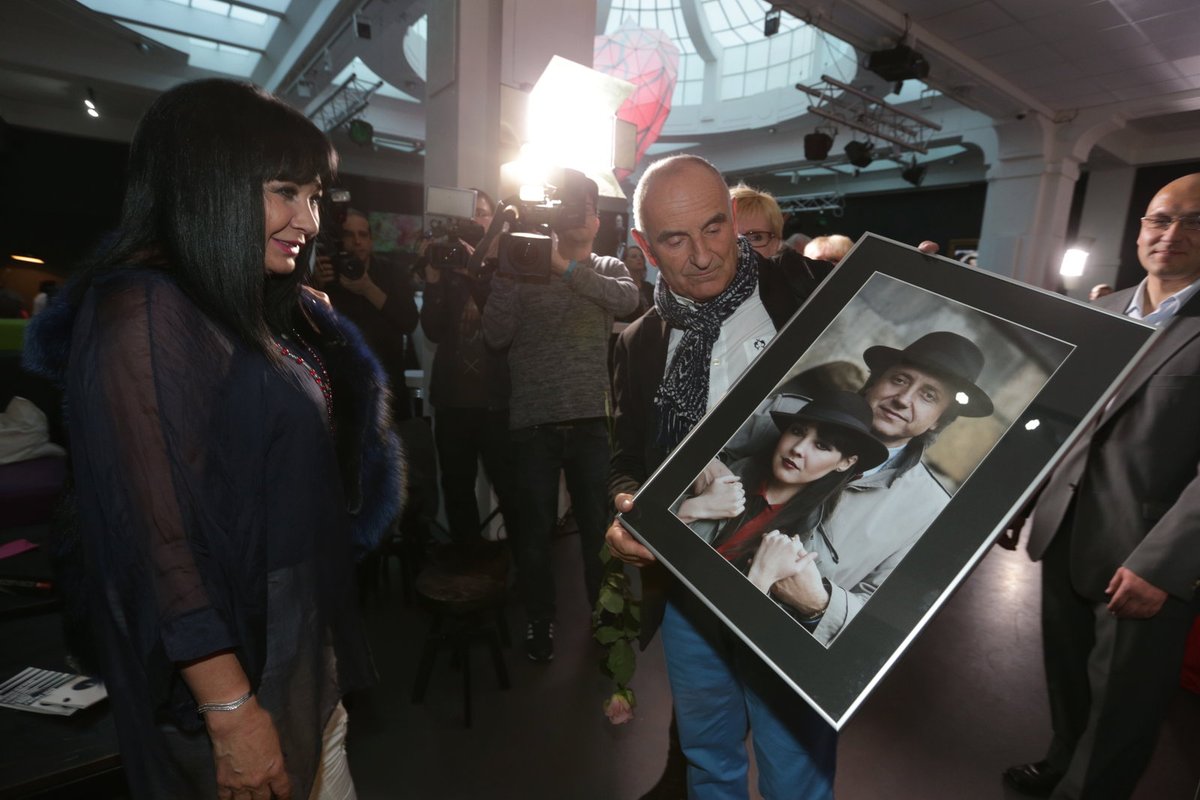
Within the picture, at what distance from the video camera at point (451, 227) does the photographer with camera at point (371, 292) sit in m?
0.64

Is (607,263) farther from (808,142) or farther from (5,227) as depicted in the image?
(5,227)

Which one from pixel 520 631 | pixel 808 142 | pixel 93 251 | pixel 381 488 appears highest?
pixel 808 142

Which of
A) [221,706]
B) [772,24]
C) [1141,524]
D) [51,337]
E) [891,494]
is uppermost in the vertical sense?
[772,24]

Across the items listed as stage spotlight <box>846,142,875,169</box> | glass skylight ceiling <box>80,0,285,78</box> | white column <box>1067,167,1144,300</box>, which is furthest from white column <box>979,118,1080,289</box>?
glass skylight ceiling <box>80,0,285,78</box>

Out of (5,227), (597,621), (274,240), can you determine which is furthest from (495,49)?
(5,227)

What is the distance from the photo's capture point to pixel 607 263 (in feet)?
7.81

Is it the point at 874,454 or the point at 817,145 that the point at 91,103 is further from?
the point at 874,454

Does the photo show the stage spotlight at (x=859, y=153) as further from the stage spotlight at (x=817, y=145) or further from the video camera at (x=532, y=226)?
the video camera at (x=532, y=226)

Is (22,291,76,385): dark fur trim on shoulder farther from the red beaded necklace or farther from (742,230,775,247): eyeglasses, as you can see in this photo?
(742,230,775,247): eyeglasses

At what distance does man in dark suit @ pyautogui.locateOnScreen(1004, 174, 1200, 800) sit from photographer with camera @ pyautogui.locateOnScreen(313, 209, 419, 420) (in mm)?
2567

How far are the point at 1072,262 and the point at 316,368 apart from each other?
10.8 meters

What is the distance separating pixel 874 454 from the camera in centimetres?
74

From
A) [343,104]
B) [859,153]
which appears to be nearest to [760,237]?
[859,153]

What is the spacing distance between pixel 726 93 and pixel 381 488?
565 inches
